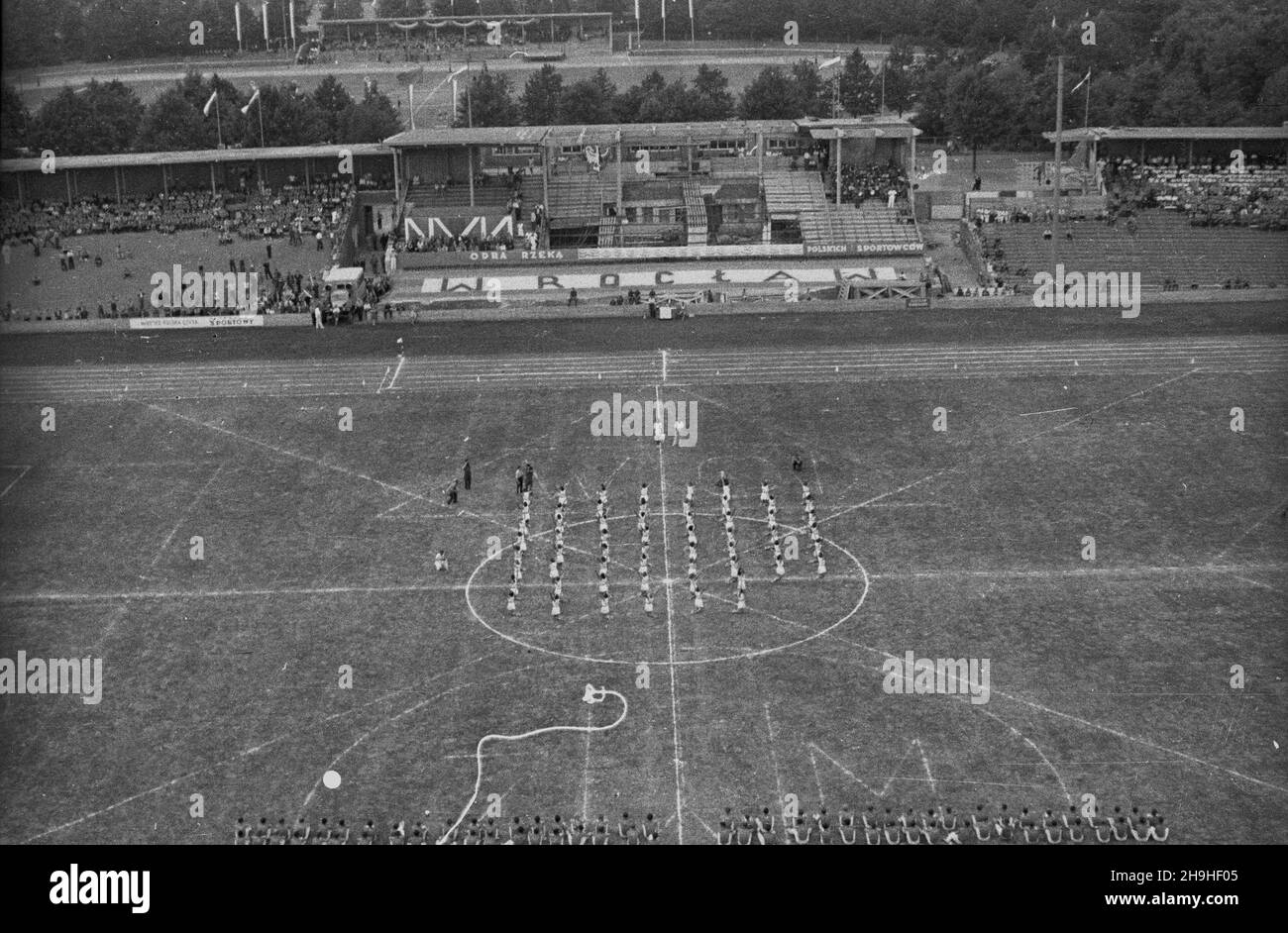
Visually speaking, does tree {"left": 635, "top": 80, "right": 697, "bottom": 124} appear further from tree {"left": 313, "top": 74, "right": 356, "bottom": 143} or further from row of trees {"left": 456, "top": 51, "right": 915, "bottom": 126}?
tree {"left": 313, "top": 74, "right": 356, "bottom": 143}

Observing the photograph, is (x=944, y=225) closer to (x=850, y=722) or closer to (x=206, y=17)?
(x=850, y=722)

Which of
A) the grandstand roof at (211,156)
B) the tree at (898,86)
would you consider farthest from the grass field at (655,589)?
the tree at (898,86)

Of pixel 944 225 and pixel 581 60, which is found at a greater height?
pixel 581 60

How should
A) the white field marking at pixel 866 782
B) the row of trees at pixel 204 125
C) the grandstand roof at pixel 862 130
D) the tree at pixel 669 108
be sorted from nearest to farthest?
the white field marking at pixel 866 782
the grandstand roof at pixel 862 130
the row of trees at pixel 204 125
the tree at pixel 669 108

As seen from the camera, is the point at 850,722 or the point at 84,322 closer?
the point at 850,722

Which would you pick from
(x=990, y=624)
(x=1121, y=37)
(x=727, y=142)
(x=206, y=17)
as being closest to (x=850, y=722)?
(x=990, y=624)
